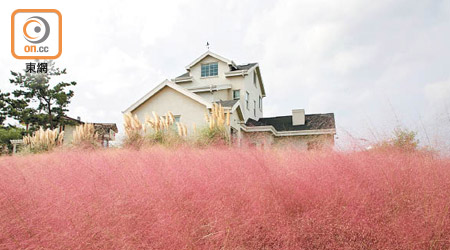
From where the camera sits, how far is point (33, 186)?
3.83 meters

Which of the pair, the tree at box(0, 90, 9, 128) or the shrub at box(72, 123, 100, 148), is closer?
the shrub at box(72, 123, 100, 148)

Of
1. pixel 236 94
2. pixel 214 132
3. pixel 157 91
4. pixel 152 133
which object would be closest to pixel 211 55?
pixel 236 94

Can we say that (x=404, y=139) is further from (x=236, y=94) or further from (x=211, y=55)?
(x=211, y=55)

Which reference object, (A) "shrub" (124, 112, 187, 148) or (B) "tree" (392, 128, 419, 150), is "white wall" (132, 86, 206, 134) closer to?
(A) "shrub" (124, 112, 187, 148)

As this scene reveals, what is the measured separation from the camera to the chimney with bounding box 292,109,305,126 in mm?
16969

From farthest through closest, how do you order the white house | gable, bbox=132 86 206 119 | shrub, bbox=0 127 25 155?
shrub, bbox=0 127 25 155, the white house, gable, bbox=132 86 206 119

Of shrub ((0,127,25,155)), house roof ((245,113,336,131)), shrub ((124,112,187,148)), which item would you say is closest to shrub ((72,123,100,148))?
shrub ((124,112,187,148))

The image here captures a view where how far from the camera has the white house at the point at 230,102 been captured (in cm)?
1409

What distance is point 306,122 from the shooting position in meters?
17.2

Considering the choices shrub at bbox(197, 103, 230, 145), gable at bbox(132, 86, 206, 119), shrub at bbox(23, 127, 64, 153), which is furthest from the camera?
gable at bbox(132, 86, 206, 119)

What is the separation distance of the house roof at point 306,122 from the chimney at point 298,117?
0.93 feet

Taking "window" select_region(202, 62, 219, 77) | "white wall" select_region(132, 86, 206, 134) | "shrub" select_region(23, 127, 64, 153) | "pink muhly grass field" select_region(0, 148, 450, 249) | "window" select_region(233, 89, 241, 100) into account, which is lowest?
"pink muhly grass field" select_region(0, 148, 450, 249)

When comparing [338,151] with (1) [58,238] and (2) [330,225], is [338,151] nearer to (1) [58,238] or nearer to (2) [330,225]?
(2) [330,225]

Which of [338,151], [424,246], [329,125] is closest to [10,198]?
[424,246]
